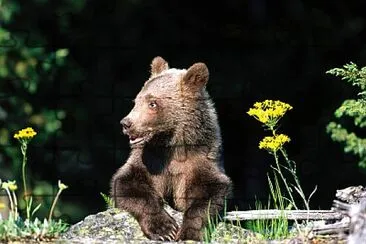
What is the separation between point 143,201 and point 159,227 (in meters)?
0.29

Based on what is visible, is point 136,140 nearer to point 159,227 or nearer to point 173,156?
point 173,156

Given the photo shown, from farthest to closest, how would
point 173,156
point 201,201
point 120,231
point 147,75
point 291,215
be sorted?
1. point 147,75
2. point 173,156
3. point 201,201
4. point 120,231
5. point 291,215

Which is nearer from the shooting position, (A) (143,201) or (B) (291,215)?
(B) (291,215)

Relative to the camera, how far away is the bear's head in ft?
28.2

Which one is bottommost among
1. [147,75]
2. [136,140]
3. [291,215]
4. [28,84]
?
[291,215]

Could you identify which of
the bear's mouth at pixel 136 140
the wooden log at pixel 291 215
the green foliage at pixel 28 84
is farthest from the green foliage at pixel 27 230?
the green foliage at pixel 28 84

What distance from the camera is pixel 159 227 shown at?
26.6 ft

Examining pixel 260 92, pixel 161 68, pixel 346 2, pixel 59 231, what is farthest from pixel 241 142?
pixel 59 231

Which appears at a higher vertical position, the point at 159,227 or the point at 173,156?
the point at 173,156

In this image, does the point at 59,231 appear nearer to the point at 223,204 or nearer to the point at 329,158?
the point at 223,204

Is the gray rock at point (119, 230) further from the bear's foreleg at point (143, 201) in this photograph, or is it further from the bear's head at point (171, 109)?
the bear's head at point (171, 109)

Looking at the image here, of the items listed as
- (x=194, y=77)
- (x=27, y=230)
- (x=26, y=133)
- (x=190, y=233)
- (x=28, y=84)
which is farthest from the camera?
(x=28, y=84)

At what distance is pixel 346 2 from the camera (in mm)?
13297

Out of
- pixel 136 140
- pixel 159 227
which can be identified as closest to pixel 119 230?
pixel 159 227
